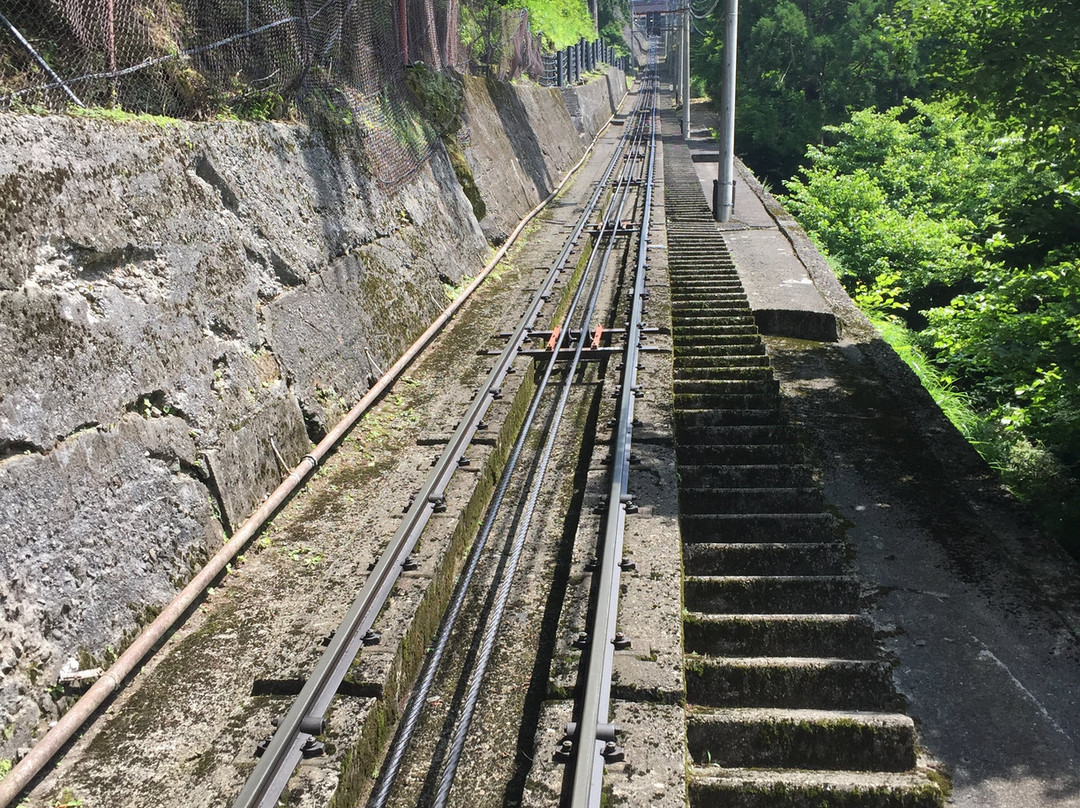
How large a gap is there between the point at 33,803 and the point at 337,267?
5.86m

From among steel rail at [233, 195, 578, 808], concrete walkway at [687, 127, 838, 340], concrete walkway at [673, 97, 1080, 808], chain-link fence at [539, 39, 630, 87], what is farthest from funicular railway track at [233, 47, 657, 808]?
chain-link fence at [539, 39, 630, 87]

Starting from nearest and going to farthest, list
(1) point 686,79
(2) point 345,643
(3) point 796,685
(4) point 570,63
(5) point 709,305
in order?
1. (2) point 345,643
2. (3) point 796,685
3. (5) point 709,305
4. (1) point 686,79
5. (4) point 570,63

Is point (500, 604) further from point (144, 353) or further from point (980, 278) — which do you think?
point (980, 278)

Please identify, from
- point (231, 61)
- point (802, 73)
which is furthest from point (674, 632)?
point (802, 73)

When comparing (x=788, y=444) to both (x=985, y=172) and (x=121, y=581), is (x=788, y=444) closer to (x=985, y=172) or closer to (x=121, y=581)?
(x=121, y=581)

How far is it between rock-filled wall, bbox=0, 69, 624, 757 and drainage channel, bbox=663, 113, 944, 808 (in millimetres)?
3195

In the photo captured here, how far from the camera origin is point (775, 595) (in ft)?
19.0

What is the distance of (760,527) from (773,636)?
1452 mm

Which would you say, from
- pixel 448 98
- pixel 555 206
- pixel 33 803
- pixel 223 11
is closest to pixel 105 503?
pixel 33 803

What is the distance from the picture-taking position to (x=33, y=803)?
3.96m

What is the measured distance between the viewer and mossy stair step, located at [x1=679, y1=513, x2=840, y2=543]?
654 cm

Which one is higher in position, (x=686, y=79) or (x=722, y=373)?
(x=686, y=79)

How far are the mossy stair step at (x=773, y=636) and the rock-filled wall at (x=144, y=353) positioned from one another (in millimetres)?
3241

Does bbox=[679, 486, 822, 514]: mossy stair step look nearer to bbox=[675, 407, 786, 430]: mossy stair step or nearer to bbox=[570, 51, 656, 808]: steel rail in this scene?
bbox=[570, 51, 656, 808]: steel rail
